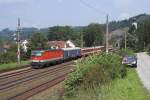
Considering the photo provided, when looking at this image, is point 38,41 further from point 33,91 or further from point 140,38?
point 33,91

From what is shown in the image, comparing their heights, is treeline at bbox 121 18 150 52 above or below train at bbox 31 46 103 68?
above

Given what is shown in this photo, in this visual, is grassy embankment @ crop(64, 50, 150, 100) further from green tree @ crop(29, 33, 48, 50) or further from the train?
green tree @ crop(29, 33, 48, 50)

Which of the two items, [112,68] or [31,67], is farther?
[31,67]

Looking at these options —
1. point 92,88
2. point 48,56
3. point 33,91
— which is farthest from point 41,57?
point 92,88

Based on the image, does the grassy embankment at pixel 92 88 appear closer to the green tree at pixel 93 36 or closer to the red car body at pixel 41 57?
the red car body at pixel 41 57

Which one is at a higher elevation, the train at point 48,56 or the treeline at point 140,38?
the treeline at point 140,38

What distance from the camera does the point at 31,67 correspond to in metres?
55.5

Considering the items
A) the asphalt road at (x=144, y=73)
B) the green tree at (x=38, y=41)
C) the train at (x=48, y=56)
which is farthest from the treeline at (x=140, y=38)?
the asphalt road at (x=144, y=73)

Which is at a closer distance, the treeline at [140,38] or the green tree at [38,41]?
the green tree at [38,41]

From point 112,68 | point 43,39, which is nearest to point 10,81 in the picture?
point 112,68

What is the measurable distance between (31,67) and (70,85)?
33.6 m

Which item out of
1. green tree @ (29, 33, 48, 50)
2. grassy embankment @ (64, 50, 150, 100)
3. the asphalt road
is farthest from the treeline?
grassy embankment @ (64, 50, 150, 100)

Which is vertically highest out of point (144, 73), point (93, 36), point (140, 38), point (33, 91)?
point (93, 36)

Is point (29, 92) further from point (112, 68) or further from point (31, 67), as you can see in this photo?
point (31, 67)
